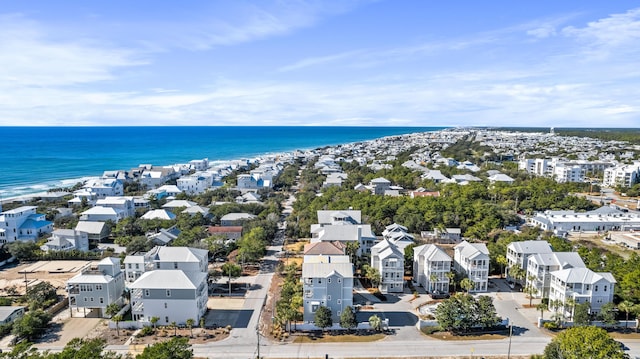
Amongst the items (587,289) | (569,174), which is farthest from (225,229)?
(569,174)

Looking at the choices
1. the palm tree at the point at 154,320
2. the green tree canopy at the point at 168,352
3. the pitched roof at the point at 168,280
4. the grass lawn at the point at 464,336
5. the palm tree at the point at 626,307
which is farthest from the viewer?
the pitched roof at the point at 168,280

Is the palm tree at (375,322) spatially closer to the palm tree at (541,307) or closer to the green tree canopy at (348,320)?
the green tree canopy at (348,320)

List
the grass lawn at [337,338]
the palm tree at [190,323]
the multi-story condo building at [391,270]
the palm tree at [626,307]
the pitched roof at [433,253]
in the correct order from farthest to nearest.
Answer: the multi-story condo building at [391,270] → the pitched roof at [433,253] → the palm tree at [626,307] → the palm tree at [190,323] → the grass lawn at [337,338]

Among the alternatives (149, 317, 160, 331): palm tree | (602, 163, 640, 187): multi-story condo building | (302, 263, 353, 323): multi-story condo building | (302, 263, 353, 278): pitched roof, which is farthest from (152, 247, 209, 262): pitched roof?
(602, 163, 640, 187): multi-story condo building

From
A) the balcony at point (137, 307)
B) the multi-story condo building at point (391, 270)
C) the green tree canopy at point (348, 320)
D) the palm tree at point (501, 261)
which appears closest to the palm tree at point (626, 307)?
the palm tree at point (501, 261)

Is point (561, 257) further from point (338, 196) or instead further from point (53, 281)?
point (53, 281)

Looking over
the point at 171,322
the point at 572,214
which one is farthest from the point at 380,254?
the point at 572,214

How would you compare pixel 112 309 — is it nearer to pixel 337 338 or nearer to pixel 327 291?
pixel 327 291
